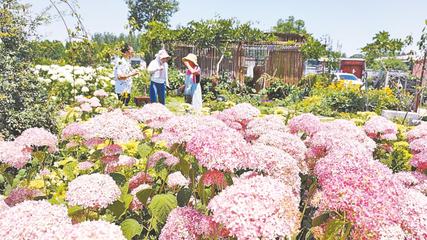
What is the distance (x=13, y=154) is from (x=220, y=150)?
49.5 inches

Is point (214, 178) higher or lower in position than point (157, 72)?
lower

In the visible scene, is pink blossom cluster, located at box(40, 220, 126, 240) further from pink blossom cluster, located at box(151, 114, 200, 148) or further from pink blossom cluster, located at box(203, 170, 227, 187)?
pink blossom cluster, located at box(151, 114, 200, 148)

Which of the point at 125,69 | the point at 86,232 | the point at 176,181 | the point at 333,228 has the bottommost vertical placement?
the point at 176,181

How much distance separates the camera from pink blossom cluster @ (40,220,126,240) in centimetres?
73

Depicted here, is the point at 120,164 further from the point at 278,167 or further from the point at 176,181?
the point at 278,167

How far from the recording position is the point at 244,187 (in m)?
0.91

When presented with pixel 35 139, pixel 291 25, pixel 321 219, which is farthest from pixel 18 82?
pixel 291 25

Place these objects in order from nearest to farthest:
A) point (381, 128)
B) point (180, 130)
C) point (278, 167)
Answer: point (278, 167)
point (180, 130)
point (381, 128)

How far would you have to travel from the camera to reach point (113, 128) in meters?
1.45

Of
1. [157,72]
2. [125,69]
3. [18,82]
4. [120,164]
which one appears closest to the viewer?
[120,164]

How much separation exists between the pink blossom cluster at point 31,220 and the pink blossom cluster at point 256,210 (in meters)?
0.51

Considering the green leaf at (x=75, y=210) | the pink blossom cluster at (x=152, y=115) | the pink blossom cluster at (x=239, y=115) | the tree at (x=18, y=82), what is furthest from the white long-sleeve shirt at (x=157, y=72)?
the green leaf at (x=75, y=210)

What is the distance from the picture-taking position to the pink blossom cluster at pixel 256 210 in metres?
0.81

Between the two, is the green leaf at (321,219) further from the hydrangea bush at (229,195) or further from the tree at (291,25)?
the tree at (291,25)
